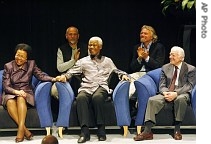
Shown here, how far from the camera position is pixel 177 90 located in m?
5.34

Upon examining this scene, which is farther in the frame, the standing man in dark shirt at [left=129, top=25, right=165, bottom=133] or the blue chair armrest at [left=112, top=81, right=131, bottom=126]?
the standing man in dark shirt at [left=129, top=25, right=165, bottom=133]

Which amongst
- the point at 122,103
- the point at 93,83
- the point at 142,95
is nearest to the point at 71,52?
the point at 93,83

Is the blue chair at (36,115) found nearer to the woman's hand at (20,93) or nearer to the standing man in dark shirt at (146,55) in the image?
the woman's hand at (20,93)

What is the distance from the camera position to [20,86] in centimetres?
550

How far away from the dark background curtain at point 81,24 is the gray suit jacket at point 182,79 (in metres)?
1.28

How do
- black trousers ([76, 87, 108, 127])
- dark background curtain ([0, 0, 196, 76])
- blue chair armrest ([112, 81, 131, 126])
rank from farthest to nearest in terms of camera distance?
dark background curtain ([0, 0, 196, 76])
blue chair armrest ([112, 81, 131, 126])
black trousers ([76, 87, 108, 127])

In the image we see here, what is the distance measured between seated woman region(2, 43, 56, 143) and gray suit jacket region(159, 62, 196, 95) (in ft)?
4.31

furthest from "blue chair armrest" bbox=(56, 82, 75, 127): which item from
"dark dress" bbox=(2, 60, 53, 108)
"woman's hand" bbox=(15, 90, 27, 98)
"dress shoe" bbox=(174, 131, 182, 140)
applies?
"dress shoe" bbox=(174, 131, 182, 140)

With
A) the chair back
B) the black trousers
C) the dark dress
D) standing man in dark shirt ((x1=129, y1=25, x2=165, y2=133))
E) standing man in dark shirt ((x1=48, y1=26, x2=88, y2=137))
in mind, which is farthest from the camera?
standing man in dark shirt ((x1=48, y1=26, x2=88, y2=137))

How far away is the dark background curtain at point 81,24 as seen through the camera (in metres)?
6.71

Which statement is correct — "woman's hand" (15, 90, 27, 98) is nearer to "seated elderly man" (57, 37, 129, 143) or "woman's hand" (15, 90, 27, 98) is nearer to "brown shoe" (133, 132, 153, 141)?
"seated elderly man" (57, 37, 129, 143)

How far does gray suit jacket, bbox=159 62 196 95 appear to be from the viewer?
534 cm

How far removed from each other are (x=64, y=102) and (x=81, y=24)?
1.75 metres
